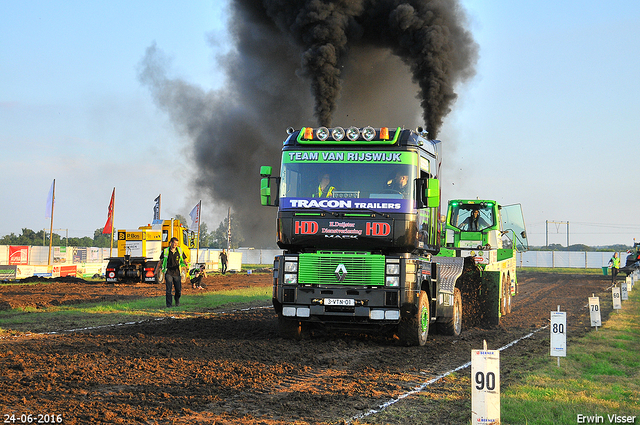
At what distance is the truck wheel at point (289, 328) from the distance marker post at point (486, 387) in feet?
21.7

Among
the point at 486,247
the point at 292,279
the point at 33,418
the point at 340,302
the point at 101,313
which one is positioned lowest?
the point at 101,313

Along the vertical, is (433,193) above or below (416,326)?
above

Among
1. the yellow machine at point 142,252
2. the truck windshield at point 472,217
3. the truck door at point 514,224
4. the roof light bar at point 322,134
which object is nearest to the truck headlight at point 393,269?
the roof light bar at point 322,134

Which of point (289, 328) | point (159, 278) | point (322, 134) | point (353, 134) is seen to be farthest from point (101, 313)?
point (159, 278)

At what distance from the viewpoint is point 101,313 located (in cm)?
1662

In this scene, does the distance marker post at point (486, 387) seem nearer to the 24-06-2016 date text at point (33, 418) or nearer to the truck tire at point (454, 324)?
the 24-06-2016 date text at point (33, 418)

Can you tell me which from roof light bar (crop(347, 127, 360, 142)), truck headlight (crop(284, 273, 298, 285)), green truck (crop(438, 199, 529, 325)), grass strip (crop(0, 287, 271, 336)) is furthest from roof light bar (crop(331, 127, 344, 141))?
grass strip (crop(0, 287, 271, 336))

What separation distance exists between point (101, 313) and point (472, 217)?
447 inches

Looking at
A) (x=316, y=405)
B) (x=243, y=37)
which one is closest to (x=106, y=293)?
(x=316, y=405)

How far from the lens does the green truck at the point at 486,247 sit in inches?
645

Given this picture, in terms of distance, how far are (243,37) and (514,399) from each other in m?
37.1

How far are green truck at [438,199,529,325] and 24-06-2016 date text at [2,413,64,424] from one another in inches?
458

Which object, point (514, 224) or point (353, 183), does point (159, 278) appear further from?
point (353, 183)

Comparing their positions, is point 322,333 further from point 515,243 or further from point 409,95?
point 409,95
